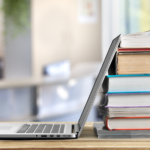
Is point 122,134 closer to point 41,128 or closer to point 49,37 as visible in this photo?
point 41,128

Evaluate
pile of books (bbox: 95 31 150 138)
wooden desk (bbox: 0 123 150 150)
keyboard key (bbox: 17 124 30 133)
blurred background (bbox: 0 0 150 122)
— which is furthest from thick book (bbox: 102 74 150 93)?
blurred background (bbox: 0 0 150 122)

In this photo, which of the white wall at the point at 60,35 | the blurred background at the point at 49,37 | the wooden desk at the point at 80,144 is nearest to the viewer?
the wooden desk at the point at 80,144

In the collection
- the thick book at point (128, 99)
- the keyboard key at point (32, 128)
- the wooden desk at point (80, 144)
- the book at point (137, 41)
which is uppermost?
the book at point (137, 41)

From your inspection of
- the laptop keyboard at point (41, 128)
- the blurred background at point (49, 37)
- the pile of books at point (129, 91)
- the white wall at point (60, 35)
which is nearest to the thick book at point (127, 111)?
the pile of books at point (129, 91)

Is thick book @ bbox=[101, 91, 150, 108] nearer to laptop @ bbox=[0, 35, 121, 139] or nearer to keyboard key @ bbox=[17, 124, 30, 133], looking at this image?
laptop @ bbox=[0, 35, 121, 139]

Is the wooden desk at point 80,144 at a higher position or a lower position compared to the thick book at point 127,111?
lower

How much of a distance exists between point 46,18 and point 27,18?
1.40 ft

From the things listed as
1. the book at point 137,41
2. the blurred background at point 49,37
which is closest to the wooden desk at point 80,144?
the book at point 137,41

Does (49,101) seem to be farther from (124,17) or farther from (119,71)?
(119,71)

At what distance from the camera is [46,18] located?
505 centimetres

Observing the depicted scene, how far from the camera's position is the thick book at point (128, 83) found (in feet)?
1.65

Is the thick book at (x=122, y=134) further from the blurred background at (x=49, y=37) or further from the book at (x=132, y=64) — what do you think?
the blurred background at (x=49, y=37)

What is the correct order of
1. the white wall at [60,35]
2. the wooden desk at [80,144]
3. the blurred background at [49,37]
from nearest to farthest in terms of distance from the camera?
1. the wooden desk at [80,144]
2. the blurred background at [49,37]
3. the white wall at [60,35]

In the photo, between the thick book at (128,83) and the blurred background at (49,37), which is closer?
the thick book at (128,83)
